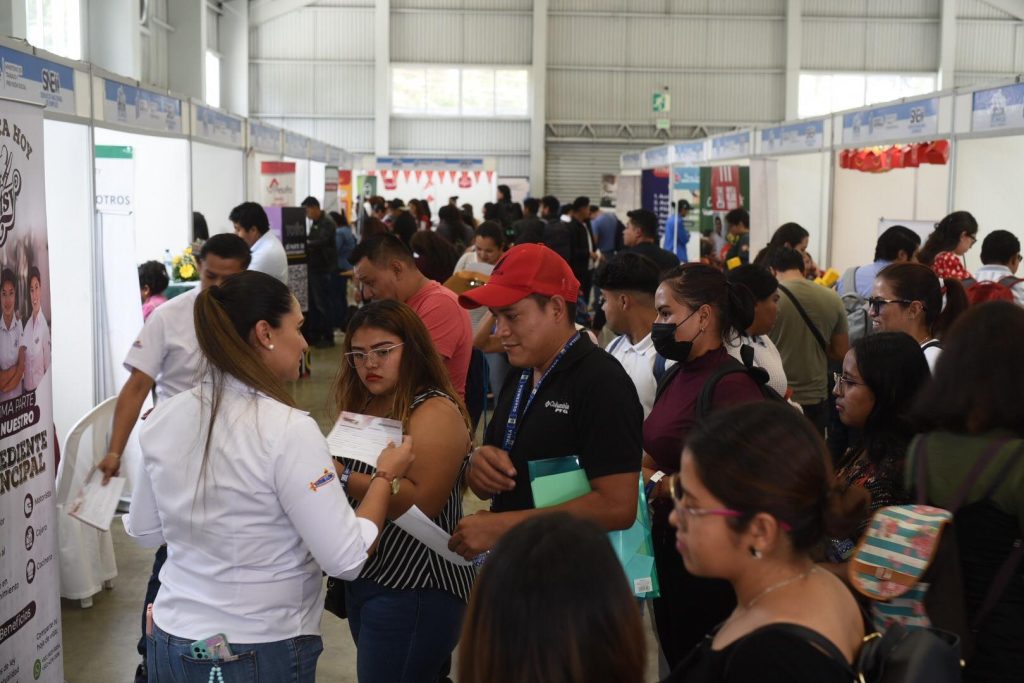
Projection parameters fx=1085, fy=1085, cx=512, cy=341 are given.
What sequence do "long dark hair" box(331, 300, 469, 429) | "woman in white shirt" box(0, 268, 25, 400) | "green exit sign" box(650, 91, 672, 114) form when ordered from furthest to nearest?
"green exit sign" box(650, 91, 672, 114) < "woman in white shirt" box(0, 268, 25, 400) < "long dark hair" box(331, 300, 469, 429)

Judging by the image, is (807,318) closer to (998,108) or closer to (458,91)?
(998,108)

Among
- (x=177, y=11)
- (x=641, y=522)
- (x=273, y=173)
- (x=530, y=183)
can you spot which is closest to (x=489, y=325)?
(x=641, y=522)

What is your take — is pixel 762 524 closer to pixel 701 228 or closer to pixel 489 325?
pixel 489 325

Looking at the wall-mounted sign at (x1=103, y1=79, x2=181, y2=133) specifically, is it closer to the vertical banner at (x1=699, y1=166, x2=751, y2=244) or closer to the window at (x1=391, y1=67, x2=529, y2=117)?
the vertical banner at (x1=699, y1=166, x2=751, y2=244)

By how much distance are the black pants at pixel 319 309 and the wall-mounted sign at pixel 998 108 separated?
6.66 m

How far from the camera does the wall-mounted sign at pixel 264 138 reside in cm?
1018

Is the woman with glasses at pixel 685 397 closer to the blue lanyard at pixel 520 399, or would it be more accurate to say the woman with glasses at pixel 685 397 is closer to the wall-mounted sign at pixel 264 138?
the blue lanyard at pixel 520 399

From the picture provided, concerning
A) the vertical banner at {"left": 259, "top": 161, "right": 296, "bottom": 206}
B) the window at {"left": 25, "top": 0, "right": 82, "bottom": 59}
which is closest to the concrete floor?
the vertical banner at {"left": 259, "top": 161, "right": 296, "bottom": 206}

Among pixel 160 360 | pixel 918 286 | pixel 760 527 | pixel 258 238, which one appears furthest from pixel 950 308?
pixel 258 238

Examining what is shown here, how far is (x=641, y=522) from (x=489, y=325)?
8.89ft

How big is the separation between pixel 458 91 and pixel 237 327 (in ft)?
73.6

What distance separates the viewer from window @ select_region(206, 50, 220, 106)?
22406mm

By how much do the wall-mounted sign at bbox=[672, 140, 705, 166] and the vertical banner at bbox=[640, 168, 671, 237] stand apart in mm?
1359

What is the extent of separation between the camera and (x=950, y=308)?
158 inches
